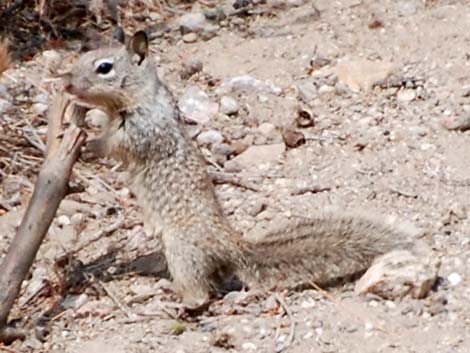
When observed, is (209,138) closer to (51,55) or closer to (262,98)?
(262,98)

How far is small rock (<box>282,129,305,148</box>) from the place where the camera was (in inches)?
232

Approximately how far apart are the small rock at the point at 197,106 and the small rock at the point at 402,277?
1.82m

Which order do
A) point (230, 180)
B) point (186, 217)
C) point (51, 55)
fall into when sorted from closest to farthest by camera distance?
point (186, 217)
point (230, 180)
point (51, 55)

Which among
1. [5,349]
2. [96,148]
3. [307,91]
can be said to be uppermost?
[96,148]

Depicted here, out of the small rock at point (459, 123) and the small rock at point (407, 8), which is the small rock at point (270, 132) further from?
the small rock at point (407, 8)

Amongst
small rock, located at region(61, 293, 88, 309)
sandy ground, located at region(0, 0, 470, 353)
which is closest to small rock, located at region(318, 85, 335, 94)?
sandy ground, located at region(0, 0, 470, 353)

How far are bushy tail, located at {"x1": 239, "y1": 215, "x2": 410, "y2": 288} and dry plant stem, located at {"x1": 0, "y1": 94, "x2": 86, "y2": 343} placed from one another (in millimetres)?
763

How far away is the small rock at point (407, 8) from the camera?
6992 mm

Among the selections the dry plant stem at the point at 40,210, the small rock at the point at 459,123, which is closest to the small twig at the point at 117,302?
the dry plant stem at the point at 40,210

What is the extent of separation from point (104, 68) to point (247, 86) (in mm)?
1468

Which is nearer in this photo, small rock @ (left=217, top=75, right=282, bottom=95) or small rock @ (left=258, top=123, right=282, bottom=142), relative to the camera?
small rock @ (left=258, top=123, right=282, bottom=142)

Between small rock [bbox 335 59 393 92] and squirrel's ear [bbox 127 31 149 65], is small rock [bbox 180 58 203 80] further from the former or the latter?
squirrel's ear [bbox 127 31 149 65]

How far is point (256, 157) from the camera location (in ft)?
19.2

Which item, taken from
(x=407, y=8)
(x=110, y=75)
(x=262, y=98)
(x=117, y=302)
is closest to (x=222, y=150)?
(x=262, y=98)
